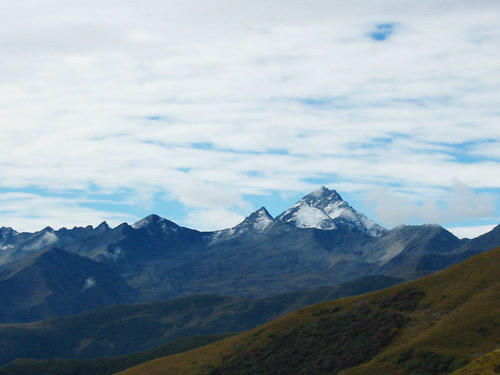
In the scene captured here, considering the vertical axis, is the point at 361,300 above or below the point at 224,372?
above

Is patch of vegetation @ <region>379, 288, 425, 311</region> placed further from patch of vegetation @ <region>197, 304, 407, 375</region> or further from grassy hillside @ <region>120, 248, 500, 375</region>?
patch of vegetation @ <region>197, 304, 407, 375</region>

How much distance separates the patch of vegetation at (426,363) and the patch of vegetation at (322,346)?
12.0 meters

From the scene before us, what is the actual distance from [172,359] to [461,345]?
86.3 meters

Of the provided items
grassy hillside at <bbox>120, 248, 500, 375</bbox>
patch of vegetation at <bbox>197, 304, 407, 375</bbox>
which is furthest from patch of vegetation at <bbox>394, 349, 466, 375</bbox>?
patch of vegetation at <bbox>197, 304, 407, 375</bbox>

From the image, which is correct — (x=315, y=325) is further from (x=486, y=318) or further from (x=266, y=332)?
(x=486, y=318)

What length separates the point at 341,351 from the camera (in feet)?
445

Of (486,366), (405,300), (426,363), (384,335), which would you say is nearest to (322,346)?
(384,335)

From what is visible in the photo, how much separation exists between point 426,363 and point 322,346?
112ft

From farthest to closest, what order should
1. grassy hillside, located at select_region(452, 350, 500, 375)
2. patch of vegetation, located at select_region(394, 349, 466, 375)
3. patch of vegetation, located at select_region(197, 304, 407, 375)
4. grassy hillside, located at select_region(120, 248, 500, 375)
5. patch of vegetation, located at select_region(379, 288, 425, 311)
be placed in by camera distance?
patch of vegetation, located at select_region(379, 288, 425, 311)
patch of vegetation, located at select_region(197, 304, 407, 375)
grassy hillside, located at select_region(120, 248, 500, 375)
patch of vegetation, located at select_region(394, 349, 466, 375)
grassy hillside, located at select_region(452, 350, 500, 375)

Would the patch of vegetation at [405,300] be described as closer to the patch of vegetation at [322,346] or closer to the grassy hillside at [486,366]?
the patch of vegetation at [322,346]

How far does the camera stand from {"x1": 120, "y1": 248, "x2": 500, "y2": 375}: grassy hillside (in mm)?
114812

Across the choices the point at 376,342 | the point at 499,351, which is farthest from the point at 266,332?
the point at 499,351

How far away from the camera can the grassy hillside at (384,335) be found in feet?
377

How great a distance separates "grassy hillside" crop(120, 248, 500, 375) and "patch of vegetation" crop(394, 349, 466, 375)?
176mm
